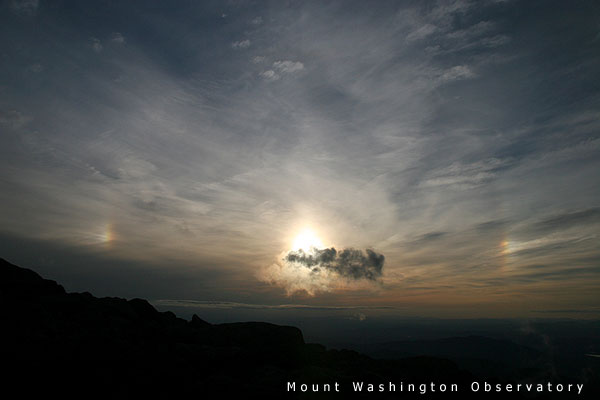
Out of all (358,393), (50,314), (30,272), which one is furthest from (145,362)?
(30,272)

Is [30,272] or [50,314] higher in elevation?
[30,272]

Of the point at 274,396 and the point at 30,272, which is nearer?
the point at 274,396

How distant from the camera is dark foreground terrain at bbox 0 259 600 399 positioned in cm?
3222

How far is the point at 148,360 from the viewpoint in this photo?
123ft

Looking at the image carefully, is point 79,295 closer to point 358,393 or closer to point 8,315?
point 8,315

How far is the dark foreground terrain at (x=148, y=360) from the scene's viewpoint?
106ft

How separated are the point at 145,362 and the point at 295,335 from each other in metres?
24.6

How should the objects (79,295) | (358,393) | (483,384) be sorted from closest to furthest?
(358,393) → (483,384) → (79,295)

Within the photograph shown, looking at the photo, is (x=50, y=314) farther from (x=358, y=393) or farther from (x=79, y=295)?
(x=358, y=393)

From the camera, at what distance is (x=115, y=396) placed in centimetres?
3100

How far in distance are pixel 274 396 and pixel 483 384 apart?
102ft

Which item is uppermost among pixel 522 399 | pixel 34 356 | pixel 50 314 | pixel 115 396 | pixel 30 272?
pixel 30 272

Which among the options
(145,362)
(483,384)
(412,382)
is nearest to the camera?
(145,362)

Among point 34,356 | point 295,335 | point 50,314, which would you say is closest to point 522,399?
point 295,335
